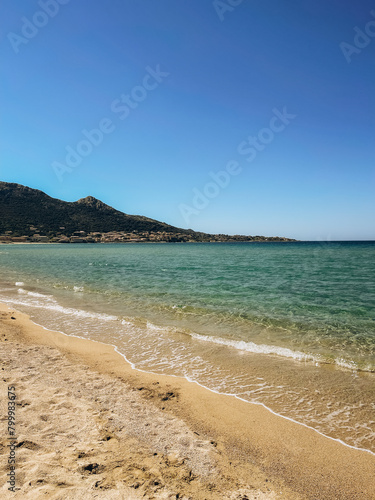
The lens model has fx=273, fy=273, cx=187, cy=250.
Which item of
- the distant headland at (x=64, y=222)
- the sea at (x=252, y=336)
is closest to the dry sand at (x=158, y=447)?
the sea at (x=252, y=336)

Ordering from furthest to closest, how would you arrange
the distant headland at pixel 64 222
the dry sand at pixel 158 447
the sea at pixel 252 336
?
1. the distant headland at pixel 64 222
2. the sea at pixel 252 336
3. the dry sand at pixel 158 447

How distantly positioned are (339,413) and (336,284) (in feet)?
58.4

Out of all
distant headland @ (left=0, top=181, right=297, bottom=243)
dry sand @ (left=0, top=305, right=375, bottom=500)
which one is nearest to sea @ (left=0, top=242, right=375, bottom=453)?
dry sand @ (left=0, top=305, right=375, bottom=500)

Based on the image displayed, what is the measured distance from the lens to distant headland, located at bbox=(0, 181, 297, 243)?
13600cm

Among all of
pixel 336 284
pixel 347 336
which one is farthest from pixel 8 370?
pixel 336 284

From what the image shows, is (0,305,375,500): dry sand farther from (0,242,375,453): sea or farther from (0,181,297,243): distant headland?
(0,181,297,243): distant headland

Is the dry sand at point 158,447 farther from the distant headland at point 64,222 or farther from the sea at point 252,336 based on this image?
the distant headland at point 64,222

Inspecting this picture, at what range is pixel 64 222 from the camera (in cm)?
15675

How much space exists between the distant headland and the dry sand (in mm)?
143216

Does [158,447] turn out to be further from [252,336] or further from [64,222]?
[64,222]

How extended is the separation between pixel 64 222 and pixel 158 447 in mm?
169133

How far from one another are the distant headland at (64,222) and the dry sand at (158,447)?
470 ft

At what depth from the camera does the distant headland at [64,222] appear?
136000mm

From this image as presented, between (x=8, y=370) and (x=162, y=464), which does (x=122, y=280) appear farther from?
(x=162, y=464)
